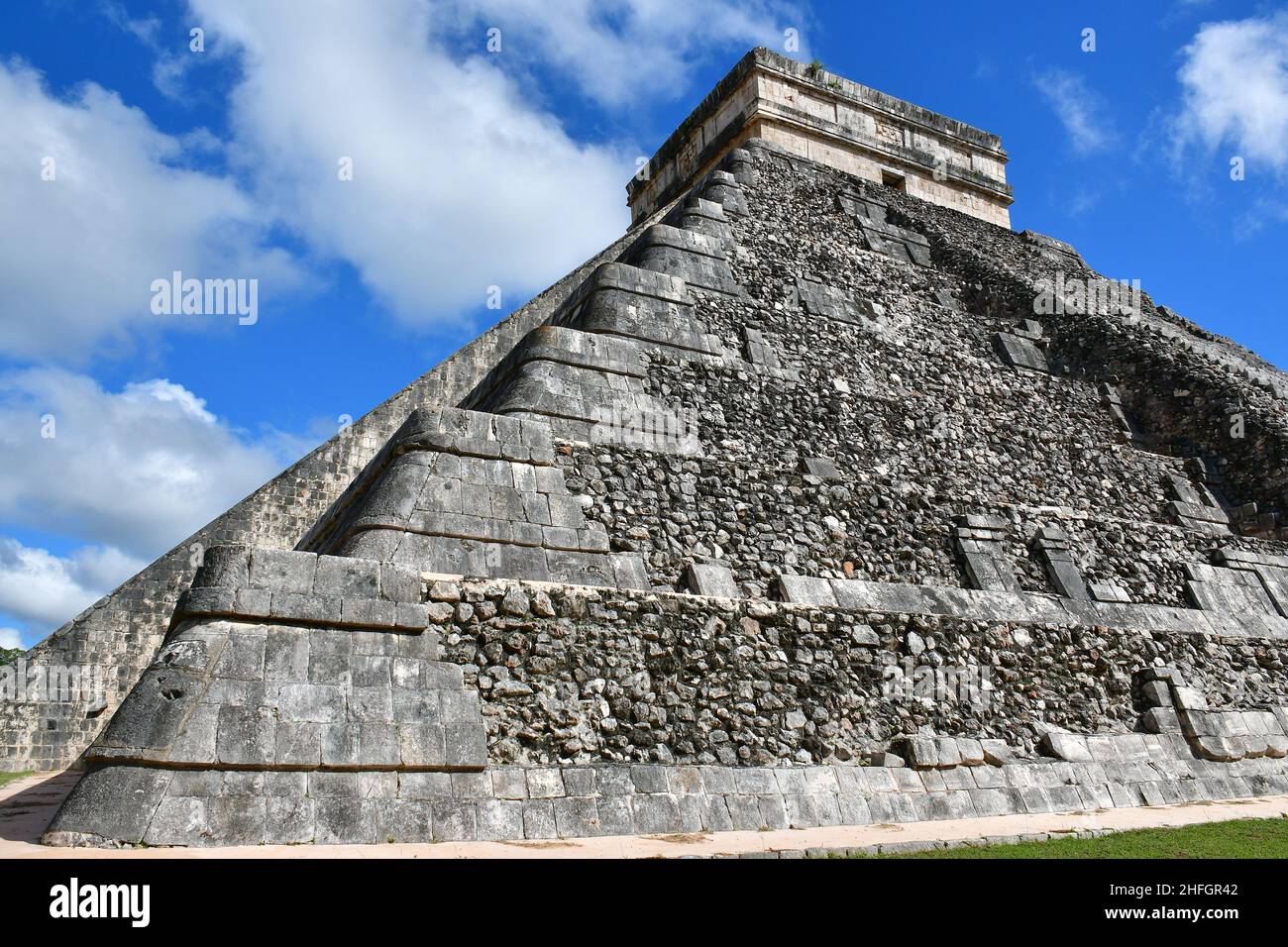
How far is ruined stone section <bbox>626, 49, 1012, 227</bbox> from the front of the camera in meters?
13.6

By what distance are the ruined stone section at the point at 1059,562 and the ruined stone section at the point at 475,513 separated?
447cm

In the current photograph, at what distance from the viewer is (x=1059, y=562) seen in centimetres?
900

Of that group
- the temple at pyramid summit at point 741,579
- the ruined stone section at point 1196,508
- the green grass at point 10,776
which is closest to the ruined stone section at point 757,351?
the temple at pyramid summit at point 741,579

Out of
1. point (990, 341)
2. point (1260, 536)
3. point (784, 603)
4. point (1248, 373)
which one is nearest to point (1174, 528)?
point (1260, 536)

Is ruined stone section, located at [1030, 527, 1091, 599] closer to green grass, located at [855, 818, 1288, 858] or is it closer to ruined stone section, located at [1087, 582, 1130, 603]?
ruined stone section, located at [1087, 582, 1130, 603]

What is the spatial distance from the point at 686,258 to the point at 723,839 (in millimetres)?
6372

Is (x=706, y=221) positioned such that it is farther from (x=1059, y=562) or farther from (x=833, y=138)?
(x=1059, y=562)

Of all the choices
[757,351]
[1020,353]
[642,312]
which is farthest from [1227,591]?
[642,312]

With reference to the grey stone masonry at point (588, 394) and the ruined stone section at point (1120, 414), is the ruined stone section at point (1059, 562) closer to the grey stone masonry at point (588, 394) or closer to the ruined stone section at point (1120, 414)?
the ruined stone section at point (1120, 414)

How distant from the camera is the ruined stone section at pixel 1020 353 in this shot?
464 inches

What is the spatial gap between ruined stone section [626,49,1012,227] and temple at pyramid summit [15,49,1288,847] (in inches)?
9.9

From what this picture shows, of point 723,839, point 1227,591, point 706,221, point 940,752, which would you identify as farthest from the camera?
point 706,221
